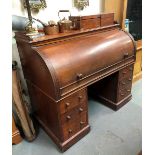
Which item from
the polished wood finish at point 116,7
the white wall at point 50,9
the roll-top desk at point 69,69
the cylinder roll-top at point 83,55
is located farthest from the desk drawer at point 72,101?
the polished wood finish at point 116,7

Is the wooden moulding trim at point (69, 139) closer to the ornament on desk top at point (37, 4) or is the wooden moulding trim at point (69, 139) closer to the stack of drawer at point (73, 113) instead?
the stack of drawer at point (73, 113)

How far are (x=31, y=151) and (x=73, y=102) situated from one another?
0.70 m

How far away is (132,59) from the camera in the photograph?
6.56 feet

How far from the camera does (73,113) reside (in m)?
1.55

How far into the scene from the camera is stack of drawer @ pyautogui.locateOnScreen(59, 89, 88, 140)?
4.72 ft

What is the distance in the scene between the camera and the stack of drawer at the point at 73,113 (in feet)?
4.72

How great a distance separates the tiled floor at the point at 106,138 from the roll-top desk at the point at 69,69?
0.09m

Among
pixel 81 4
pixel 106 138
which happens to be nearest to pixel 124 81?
pixel 106 138

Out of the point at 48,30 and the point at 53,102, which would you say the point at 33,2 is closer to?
the point at 48,30

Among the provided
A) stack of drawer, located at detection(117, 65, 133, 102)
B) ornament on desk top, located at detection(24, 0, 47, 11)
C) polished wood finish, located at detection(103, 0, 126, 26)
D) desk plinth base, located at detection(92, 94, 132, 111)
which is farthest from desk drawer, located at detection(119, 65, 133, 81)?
ornament on desk top, located at detection(24, 0, 47, 11)

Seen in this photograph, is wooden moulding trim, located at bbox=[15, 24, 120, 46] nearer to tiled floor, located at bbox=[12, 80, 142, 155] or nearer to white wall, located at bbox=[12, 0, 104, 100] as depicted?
white wall, located at bbox=[12, 0, 104, 100]

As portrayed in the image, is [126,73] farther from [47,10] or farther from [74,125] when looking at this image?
[47,10]

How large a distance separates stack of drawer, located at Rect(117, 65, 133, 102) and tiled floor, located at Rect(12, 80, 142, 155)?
0.21 meters
